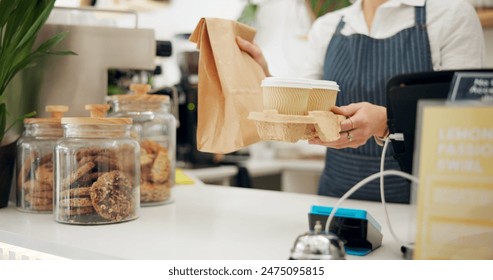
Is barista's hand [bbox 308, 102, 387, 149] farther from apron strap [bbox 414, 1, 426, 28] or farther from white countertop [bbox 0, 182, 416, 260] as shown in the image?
apron strap [bbox 414, 1, 426, 28]

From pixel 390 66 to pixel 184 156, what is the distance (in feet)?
5.37

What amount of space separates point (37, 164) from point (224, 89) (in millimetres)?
444

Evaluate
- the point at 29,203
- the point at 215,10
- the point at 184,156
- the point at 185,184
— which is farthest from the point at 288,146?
the point at 29,203

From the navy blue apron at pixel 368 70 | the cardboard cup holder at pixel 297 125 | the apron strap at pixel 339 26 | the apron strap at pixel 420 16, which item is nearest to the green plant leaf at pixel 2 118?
the cardboard cup holder at pixel 297 125

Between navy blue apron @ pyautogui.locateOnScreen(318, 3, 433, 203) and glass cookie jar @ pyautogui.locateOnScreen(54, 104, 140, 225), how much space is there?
60 centimetres

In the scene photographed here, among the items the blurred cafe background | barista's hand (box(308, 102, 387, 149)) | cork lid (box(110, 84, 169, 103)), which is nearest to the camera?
barista's hand (box(308, 102, 387, 149))

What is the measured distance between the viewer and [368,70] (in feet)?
5.14

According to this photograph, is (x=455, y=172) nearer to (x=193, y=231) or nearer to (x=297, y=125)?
(x=297, y=125)

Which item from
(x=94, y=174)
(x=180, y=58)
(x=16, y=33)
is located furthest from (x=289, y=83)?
(x=180, y=58)

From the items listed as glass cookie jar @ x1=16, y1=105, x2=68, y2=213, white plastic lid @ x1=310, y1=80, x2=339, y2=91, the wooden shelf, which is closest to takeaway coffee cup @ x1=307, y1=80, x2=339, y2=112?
white plastic lid @ x1=310, y1=80, x2=339, y2=91

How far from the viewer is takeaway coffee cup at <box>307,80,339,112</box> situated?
35.3 inches

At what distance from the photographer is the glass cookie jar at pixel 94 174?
3.46ft
